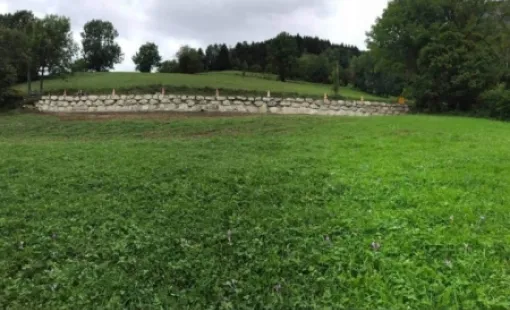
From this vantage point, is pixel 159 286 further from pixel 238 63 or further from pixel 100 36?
pixel 100 36

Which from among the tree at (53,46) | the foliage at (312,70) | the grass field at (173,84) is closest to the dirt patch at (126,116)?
the grass field at (173,84)

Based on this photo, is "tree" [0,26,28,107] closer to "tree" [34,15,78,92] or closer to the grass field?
"tree" [34,15,78,92]

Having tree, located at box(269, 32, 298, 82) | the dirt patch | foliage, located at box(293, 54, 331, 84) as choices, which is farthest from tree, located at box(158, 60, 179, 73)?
the dirt patch

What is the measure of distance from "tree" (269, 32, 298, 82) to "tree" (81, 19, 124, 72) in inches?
845

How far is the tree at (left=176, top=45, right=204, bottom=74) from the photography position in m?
35.8

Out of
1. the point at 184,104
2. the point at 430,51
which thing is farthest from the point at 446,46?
the point at 184,104

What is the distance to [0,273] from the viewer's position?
9.92 feet

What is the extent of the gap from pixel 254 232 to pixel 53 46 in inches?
842

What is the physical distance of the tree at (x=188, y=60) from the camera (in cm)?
3578

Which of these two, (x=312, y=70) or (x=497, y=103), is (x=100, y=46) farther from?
(x=497, y=103)

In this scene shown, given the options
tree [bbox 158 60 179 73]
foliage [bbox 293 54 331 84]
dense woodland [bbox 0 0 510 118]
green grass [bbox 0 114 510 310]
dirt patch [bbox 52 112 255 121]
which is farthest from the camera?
tree [bbox 158 60 179 73]

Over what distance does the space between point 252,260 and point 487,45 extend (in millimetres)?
20031

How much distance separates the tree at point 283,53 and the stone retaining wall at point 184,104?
14722 mm

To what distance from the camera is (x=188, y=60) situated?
35.9m
